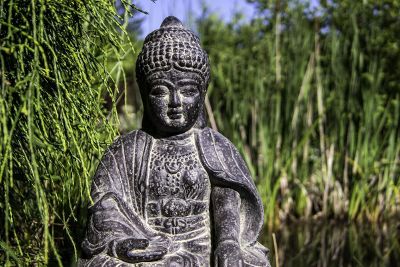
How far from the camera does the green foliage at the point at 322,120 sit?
4.05 m

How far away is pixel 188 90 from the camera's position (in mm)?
2145

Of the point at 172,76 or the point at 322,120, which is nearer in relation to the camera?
the point at 172,76

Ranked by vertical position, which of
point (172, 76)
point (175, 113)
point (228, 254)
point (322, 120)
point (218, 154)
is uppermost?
point (322, 120)

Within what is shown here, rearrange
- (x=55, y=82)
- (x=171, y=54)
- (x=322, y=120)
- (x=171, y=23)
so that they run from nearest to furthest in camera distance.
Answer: (x=55, y=82) → (x=171, y=54) → (x=171, y=23) → (x=322, y=120)

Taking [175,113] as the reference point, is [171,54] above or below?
above

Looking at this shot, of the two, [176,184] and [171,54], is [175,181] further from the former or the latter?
[171,54]

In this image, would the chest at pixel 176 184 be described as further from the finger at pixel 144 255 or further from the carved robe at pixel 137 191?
the finger at pixel 144 255

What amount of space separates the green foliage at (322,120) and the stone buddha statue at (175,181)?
1721 millimetres

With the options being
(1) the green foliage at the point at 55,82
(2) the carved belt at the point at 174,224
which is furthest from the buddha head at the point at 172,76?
(2) the carved belt at the point at 174,224

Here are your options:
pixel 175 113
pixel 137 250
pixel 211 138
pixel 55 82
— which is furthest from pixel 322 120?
pixel 55 82

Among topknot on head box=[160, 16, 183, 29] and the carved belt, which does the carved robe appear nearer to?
the carved belt

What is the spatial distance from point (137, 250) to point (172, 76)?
20.8 inches

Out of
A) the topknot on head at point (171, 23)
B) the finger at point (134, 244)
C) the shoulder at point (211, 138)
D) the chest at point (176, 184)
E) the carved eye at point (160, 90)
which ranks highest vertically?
the topknot on head at point (171, 23)

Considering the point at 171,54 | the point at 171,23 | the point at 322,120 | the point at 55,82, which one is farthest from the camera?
the point at 322,120
